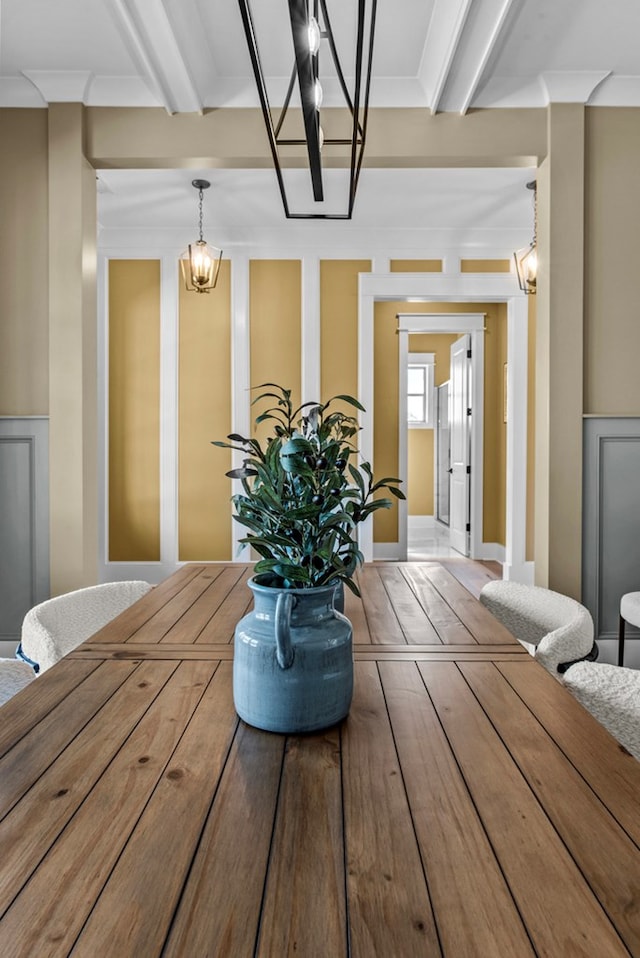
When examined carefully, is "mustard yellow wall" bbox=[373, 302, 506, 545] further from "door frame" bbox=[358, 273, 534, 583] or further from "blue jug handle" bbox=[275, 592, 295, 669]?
"blue jug handle" bbox=[275, 592, 295, 669]

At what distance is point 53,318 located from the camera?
2.72 meters

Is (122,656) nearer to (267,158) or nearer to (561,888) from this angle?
(561,888)

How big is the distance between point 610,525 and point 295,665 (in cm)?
243

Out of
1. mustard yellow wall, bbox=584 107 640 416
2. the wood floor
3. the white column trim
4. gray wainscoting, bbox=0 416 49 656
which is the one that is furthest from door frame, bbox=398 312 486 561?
gray wainscoting, bbox=0 416 49 656

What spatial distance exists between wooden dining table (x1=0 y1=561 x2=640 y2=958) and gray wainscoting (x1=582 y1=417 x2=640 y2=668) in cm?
188

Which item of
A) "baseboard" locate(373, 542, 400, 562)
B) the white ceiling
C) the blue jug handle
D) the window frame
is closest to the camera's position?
the blue jug handle

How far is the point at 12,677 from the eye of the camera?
1.34m

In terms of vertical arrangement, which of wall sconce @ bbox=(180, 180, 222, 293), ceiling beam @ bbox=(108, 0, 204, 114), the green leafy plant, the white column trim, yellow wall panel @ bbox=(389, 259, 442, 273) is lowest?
the green leafy plant

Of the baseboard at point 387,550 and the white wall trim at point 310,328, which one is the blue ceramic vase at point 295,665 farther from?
the baseboard at point 387,550

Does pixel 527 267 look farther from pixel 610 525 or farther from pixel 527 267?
pixel 610 525

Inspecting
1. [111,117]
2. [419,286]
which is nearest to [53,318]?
[111,117]

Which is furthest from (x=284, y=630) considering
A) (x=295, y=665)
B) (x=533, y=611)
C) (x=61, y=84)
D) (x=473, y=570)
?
(x=473, y=570)

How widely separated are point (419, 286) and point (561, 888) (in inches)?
165

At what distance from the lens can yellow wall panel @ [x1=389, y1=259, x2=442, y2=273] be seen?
4.34 m
